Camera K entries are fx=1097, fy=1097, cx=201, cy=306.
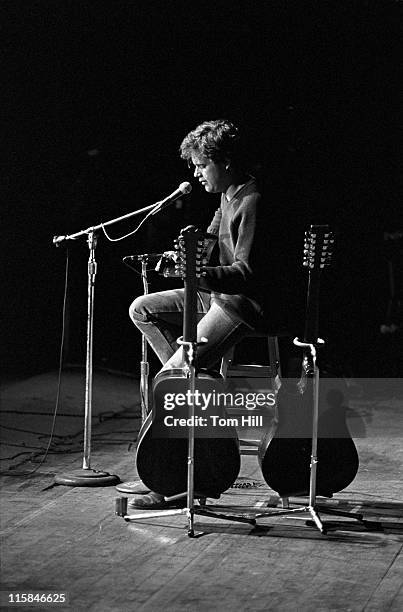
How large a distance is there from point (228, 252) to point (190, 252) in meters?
0.37

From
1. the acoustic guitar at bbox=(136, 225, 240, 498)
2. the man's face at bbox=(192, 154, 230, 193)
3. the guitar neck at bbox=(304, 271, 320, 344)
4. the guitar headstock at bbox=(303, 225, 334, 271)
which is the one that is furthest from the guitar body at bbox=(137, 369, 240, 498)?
the man's face at bbox=(192, 154, 230, 193)

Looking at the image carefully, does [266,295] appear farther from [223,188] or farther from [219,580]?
[219,580]

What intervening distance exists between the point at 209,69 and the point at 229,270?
3.33 metres

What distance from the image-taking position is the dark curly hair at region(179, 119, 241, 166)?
407 centimetres

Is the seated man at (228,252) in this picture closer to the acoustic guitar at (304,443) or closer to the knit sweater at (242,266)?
the knit sweater at (242,266)

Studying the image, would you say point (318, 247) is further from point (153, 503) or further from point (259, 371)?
point (153, 503)

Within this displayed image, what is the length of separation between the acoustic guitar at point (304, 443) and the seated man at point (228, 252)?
0.22 m

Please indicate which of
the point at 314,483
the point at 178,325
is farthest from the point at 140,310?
the point at 314,483

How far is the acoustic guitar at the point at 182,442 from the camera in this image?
3.91 metres

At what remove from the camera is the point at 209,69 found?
6.94 m

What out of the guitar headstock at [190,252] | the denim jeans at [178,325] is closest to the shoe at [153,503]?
the denim jeans at [178,325]

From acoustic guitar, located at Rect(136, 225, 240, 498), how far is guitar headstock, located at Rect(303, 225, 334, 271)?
1.80ft

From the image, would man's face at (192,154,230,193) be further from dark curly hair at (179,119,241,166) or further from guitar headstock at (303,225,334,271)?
guitar headstock at (303,225,334,271)

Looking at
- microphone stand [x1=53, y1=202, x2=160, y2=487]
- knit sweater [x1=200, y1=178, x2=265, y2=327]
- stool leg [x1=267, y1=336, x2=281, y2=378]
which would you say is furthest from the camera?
microphone stand [x1=53, y1=202, x2=160, y2=487]
